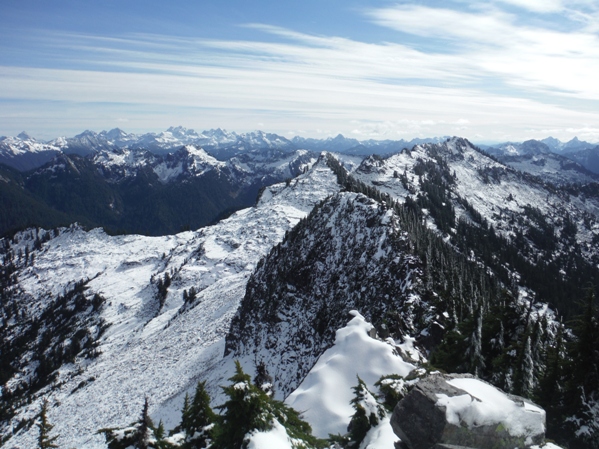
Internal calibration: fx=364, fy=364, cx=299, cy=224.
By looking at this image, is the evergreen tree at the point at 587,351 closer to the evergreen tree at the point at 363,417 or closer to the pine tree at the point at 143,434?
the evergreen tree at the point at 363,417

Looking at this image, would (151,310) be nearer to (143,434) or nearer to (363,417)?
(363,417)

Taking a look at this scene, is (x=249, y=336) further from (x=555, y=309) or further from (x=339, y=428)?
(x=555, y=309)

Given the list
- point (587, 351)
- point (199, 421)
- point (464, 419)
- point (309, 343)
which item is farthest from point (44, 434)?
point (309, 343)

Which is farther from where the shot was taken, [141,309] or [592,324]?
[141,309]

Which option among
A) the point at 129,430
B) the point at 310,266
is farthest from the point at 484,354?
the point at 310,266

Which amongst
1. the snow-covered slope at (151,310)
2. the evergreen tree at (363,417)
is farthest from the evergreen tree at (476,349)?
the snow-covered slope at (151,310)
